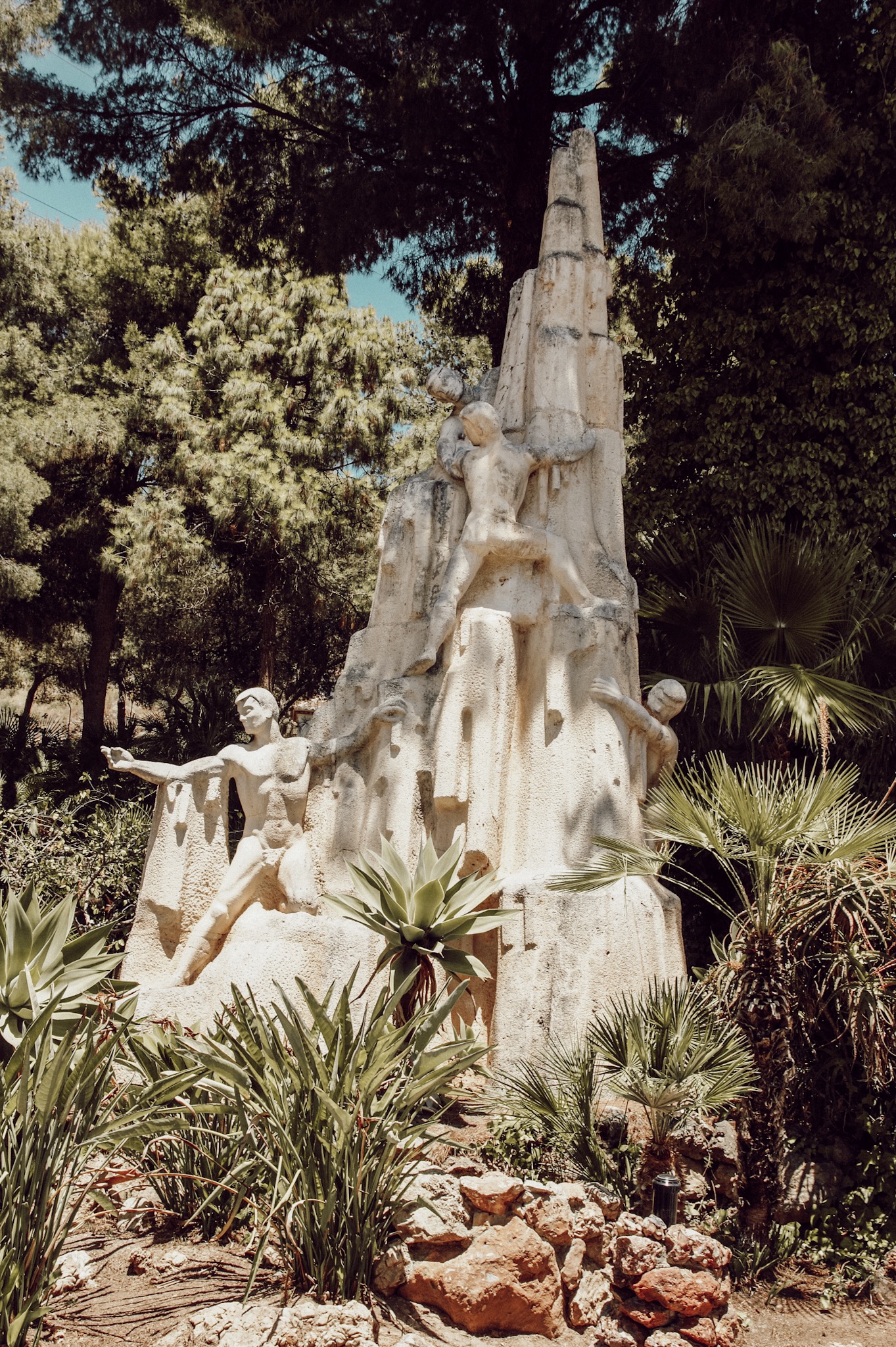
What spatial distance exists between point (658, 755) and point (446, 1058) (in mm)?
3584

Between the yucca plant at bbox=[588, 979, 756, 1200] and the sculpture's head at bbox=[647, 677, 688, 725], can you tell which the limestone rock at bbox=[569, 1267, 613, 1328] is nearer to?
the yucca plant at bbox=[588, 979, 756, 1200]

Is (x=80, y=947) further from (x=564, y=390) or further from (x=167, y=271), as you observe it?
(x=167, y=271)

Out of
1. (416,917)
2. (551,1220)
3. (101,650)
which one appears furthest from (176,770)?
(101,650)

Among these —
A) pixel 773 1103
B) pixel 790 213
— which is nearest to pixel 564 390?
pixel 790 213

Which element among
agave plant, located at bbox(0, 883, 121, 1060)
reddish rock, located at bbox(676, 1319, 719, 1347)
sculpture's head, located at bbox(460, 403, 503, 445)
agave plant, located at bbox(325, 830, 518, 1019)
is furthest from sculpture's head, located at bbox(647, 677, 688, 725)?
reddish rock, located at bbox(676, 1319, 719, 1347)

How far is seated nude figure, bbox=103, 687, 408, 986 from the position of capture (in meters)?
7.92

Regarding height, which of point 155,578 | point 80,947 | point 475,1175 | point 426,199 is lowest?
point 475,1175

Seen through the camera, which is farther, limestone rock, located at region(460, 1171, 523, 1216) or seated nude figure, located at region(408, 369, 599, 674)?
seated nude figure, located at region(408, 369, 599, 674)

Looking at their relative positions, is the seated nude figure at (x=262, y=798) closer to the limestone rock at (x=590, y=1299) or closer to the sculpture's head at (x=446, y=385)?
the sculpture's head at (x=446, y=385)

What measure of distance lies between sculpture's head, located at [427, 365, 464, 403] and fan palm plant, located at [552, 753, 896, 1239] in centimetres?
393

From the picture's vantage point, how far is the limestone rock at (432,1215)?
4.69m

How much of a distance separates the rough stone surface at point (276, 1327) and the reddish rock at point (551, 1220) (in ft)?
3.47

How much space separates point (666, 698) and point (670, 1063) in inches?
123

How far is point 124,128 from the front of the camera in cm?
1429
